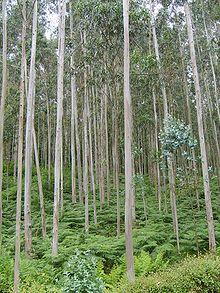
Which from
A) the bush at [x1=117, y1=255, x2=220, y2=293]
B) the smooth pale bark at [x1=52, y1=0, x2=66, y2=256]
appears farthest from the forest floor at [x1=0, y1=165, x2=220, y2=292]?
the smooth pale bark at [x1=52, y1=0, x2=66, y2=256]

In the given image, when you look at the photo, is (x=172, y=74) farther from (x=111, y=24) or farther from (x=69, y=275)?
(x=69, y=275)

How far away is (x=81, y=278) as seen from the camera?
21.2 feet

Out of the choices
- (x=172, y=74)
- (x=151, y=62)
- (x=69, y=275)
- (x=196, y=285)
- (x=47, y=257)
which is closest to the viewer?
(x=69, y=275)

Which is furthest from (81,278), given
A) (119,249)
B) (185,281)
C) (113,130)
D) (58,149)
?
(113,130)

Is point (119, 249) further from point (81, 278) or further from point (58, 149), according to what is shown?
point (81, 278)

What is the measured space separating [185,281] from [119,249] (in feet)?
14.9

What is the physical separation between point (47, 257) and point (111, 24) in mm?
8271

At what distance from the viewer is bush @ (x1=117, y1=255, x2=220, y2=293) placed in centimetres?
701

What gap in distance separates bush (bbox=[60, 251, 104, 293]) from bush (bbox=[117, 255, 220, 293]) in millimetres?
852

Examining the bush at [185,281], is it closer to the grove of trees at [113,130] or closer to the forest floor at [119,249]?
the forest floor at [119,249]

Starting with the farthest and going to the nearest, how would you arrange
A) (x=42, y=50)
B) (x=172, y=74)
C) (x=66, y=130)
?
1. (x=66, y=130)
2. (x=42, y=50)
3. (x=172, y=74)

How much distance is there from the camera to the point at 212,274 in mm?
7344

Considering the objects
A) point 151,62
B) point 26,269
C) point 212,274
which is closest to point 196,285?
point 212,274

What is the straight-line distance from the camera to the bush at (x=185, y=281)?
7.01 m
